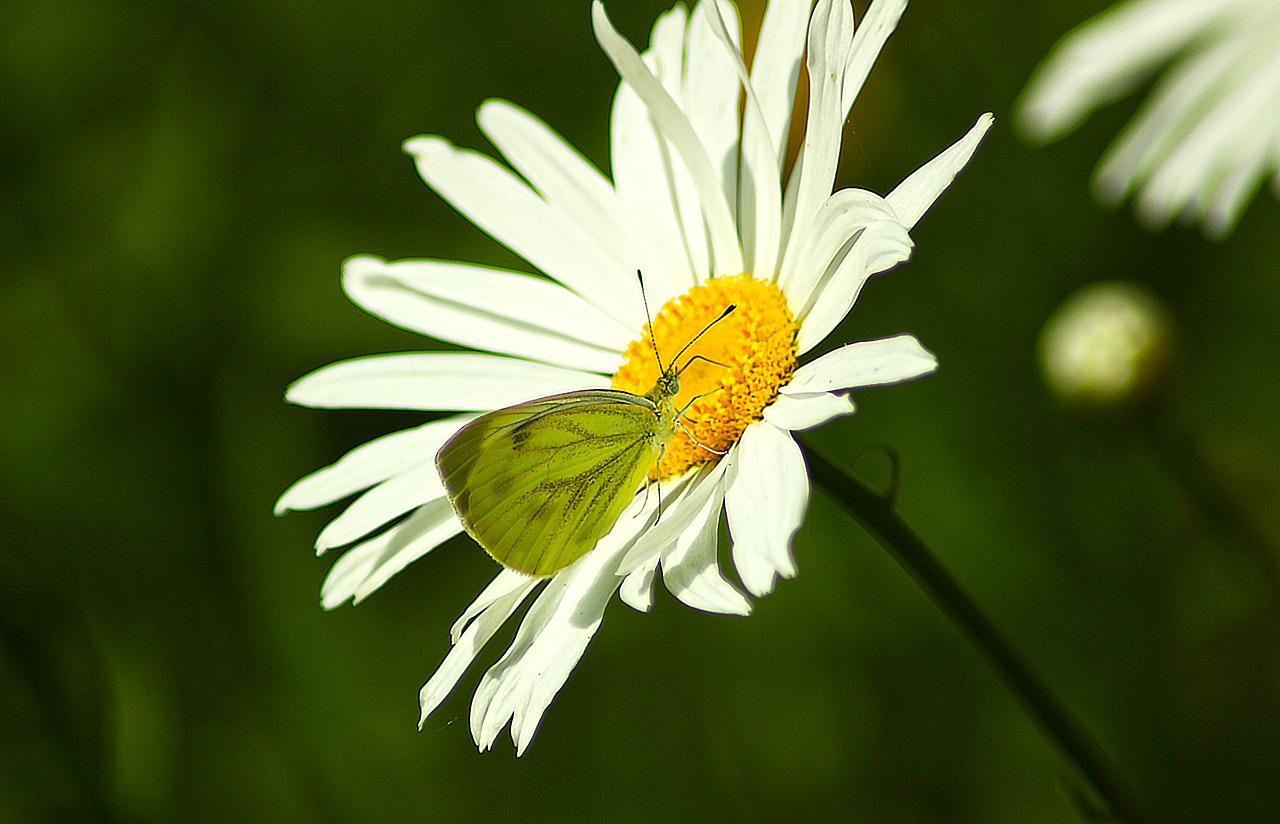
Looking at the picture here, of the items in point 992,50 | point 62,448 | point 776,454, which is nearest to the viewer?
point 776,454

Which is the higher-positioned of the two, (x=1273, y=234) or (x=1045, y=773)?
(x=1273, y=234)

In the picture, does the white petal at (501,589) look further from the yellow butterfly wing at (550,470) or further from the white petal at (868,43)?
the white petal at (868,43)

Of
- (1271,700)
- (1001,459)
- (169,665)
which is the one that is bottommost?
(1271,700)

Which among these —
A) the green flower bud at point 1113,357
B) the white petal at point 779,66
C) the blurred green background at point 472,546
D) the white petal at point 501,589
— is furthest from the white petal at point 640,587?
the blurred green background at point 472,546

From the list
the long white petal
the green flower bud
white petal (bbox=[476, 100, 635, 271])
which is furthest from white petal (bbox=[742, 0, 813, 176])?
the green flower bud

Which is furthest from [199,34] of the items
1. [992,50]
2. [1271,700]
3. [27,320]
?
[1271,700]

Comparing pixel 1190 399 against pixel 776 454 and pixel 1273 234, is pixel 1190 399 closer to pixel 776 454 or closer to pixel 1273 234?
pixel 1273 234
